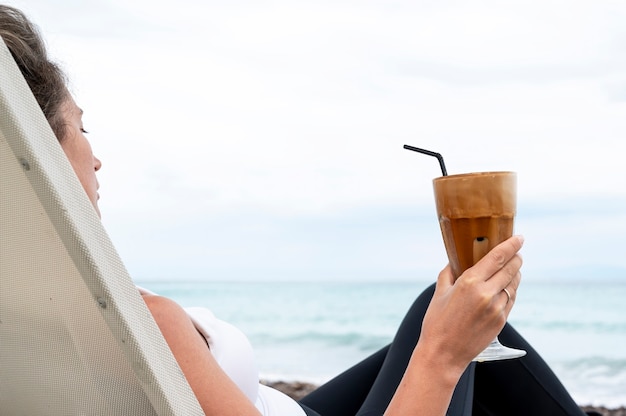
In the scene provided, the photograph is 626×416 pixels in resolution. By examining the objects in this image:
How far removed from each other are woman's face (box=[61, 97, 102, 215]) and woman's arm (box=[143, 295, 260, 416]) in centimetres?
26

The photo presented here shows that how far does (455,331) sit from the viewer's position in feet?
4.55

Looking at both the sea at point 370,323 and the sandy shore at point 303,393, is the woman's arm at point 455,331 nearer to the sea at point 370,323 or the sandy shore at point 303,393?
the sandy shore at point 303,393

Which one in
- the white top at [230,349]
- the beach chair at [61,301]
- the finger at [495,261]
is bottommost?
the white top at [230,349]

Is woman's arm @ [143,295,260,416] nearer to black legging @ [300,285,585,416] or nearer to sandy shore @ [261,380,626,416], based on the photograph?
black legging @ [300,285,585,416]

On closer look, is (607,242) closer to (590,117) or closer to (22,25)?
(590,117)

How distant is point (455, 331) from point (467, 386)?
0.84 metres

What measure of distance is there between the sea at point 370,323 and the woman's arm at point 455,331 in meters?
8.84

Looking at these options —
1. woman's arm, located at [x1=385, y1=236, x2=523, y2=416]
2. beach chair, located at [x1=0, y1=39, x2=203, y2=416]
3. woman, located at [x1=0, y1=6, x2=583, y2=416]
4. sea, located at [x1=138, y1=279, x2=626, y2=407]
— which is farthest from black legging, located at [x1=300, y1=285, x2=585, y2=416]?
sea, located at [x1=138, y1=279, x2=626, y2=407]

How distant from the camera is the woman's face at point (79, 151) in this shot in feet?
5.01

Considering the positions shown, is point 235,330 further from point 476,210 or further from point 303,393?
point 303,393

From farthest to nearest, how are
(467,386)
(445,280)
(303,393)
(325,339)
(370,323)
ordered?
(370,323), (325,339), (303,393), (467,386), (445,280)

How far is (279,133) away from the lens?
83.2 feet

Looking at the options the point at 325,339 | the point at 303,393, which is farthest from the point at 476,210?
the point at 325,339

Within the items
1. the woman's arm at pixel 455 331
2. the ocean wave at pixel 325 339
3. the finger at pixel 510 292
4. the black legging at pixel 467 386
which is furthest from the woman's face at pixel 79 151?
the ocean wave at pixel 325 339
